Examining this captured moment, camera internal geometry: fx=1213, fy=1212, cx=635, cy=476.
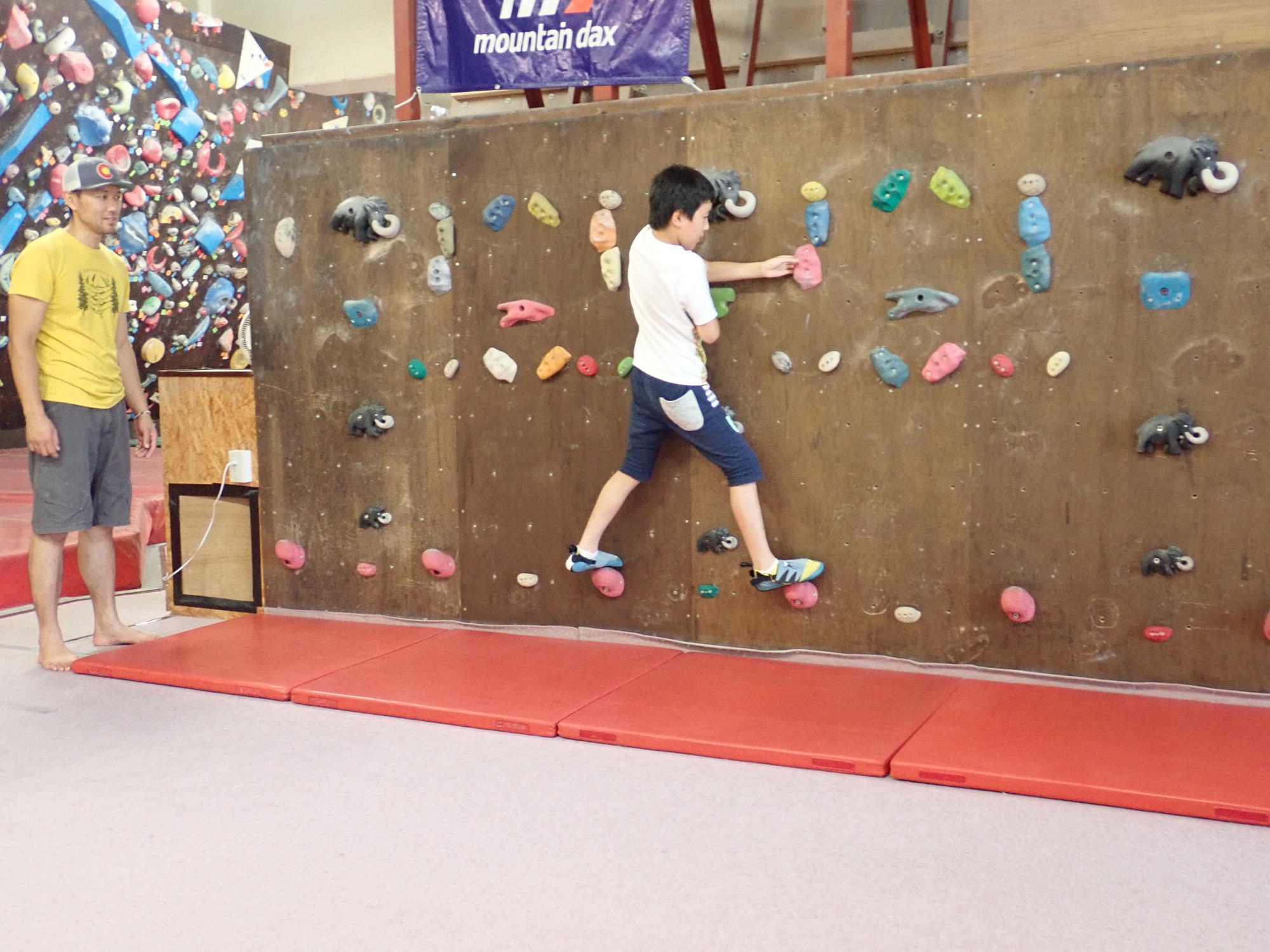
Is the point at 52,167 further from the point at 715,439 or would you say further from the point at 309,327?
the point at 715,439

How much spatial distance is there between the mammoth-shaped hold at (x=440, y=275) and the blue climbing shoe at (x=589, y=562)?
108 centimetres

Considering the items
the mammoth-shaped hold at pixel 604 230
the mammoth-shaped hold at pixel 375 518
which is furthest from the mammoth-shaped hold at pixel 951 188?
the mammoth-shaped hold at pixel 375 518

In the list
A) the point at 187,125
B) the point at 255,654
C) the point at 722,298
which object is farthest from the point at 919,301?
the point at 187,125

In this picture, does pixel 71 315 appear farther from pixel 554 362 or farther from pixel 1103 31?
pixel 1103 31

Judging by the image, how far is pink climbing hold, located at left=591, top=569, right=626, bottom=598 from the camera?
14.2ft

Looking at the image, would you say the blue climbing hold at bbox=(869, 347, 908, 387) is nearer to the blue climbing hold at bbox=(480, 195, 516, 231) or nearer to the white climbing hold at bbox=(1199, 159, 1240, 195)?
the white climbing hold at bbox=(1199, 159, 1240, 195)

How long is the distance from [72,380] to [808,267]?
2.49 m

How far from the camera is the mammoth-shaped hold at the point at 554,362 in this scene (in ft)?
14.2

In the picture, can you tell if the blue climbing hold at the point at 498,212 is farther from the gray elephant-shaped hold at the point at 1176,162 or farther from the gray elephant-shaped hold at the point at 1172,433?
the gray elephant-shaped hold at the point at 1172,433

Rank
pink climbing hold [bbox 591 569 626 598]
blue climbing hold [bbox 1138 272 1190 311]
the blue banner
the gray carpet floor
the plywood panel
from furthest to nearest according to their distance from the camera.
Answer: pink climbing hold [bbox 591 569 626 598], the blue banner, blue climbing hold [bbox 1138 272 1190 311], the plywood panel, the gray carpet floor

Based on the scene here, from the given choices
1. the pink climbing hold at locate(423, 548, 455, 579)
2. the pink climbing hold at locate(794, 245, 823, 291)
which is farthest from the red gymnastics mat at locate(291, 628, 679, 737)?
the pink climbing hold at locate(794, 245, 823, 291)

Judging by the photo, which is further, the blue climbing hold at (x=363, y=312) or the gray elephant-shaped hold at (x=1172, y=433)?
the blue climbing hold at (x=363, y=312)

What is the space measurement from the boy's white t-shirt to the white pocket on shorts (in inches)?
2.1

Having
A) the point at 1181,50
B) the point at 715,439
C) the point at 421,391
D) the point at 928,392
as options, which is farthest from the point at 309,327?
the point at 1181,50
